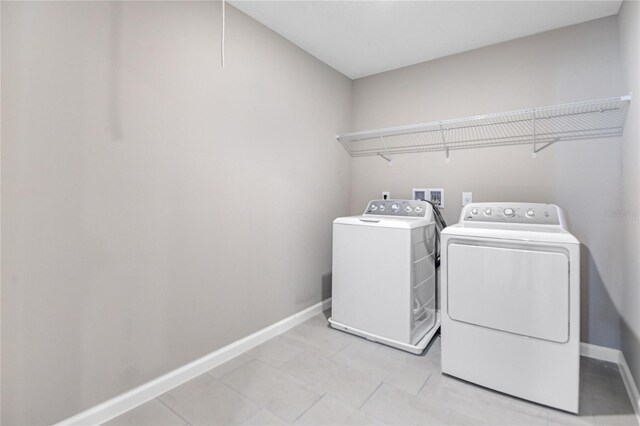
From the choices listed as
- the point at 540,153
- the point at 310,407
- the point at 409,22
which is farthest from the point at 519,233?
the point at 409,22

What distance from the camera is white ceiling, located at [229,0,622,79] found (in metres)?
1.88

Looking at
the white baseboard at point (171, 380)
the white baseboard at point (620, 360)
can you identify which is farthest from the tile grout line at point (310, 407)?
the white baseboard at point (620, 360)

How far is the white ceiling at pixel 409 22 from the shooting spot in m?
1.88

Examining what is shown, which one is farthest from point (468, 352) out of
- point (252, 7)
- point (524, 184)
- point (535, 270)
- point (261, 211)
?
point (252, 7)

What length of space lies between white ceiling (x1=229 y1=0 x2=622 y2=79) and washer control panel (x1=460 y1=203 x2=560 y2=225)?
4.15 feet

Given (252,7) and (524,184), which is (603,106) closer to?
(524,184)

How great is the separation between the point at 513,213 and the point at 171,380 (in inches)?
91.4

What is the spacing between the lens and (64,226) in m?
1.27

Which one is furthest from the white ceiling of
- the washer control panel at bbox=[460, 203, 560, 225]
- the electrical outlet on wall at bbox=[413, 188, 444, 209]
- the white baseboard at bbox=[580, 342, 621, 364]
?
the white baseboard at bbox=[580, 342, 621, 364]

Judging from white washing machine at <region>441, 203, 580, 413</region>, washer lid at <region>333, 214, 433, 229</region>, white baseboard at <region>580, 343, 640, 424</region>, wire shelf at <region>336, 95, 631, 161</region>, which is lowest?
white baseboard at <region>580, 343, 640, 424</region>

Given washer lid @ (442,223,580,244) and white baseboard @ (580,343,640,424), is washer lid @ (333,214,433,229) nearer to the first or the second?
washer lid @ (442,223,580,244)

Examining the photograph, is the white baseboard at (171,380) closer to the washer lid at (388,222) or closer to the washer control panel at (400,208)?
the washer lid at (388,222)

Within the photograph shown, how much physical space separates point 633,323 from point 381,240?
1.43 meters

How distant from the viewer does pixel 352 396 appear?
1603mm
